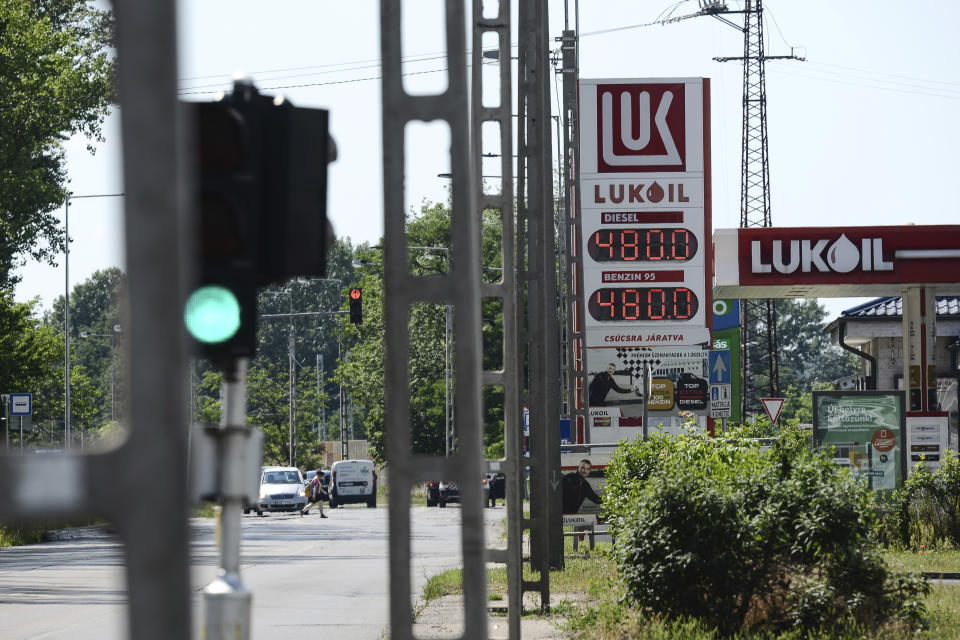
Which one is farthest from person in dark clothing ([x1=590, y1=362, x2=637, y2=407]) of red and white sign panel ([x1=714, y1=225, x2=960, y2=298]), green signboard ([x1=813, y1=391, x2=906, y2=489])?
green signboard ([x1=813, y1=391, x2=906, y2=489])

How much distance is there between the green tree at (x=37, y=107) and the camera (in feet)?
123

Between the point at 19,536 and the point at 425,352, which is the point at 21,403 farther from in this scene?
the point at 425,352

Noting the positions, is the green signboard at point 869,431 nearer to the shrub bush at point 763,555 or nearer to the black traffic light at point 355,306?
the shrub bush at point 763,555

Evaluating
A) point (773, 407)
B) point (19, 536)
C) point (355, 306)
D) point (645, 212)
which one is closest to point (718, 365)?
point (773, 407)

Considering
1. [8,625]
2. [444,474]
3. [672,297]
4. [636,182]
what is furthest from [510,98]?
[636,182]

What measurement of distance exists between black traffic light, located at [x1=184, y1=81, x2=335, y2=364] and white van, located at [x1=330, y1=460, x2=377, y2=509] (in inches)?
2153

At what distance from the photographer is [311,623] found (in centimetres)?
1490

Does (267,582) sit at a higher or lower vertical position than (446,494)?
higher

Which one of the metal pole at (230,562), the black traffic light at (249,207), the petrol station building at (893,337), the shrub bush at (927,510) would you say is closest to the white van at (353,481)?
the petrol station building at (893,337)

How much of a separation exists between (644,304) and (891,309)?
24.8 meters

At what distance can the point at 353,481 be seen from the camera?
60.0 m

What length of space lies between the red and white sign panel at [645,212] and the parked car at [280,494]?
24465 millimetres

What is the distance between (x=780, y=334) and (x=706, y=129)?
453 ft

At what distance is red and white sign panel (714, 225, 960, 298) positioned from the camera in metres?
31.3
